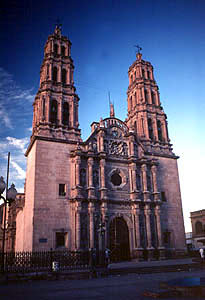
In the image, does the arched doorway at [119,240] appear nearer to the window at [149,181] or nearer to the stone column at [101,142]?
the window at [149,181]

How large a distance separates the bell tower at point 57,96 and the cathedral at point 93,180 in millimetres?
103

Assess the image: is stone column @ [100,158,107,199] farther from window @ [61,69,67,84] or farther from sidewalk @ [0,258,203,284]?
window @ [61,69,67,84]

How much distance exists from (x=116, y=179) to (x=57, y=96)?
11355mm

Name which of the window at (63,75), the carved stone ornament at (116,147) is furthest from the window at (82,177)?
the window at (63,75)

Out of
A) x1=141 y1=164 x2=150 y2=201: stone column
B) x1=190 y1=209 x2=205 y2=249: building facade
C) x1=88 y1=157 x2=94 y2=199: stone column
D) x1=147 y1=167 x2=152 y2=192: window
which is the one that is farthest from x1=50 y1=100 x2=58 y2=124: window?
x1=190 y1=209 x2=205 y2=249: building facade

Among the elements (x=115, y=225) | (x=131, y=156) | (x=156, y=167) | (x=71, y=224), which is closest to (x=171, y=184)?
(x=156, y=167)

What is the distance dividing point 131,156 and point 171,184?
6546 millimetres

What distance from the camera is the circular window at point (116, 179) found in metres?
29.2

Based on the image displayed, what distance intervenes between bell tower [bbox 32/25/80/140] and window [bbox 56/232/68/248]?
943cm

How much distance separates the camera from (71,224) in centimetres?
2498

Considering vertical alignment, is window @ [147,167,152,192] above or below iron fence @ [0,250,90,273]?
above

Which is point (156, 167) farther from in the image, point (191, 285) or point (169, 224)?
point (191, 285)

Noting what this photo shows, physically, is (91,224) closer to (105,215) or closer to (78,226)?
(78,226)

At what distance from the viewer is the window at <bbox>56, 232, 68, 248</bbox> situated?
79.5 feet
